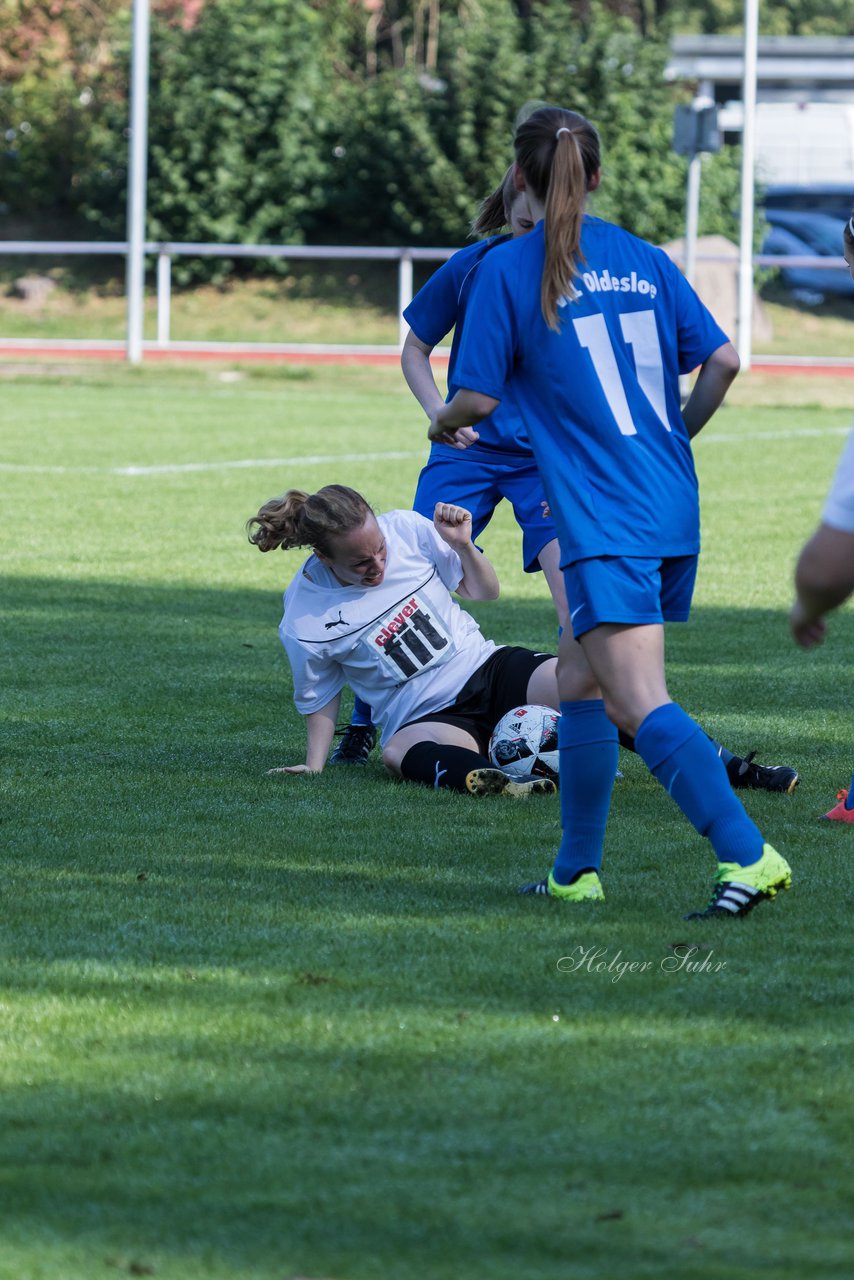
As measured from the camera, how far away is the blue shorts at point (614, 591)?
13.8 ft

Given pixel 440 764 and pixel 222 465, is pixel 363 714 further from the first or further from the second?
pixel 222 465

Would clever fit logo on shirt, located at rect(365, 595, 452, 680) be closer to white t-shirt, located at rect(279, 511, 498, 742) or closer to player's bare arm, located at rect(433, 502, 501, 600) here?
white t-shirt, located at rect(279, 511, 498, 742)

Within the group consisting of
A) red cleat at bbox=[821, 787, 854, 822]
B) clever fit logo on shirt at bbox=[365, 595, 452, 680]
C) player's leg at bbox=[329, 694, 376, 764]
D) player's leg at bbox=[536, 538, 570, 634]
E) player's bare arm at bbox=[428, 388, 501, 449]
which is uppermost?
player's bare arm at bbox=[428, 388, 501, 449]

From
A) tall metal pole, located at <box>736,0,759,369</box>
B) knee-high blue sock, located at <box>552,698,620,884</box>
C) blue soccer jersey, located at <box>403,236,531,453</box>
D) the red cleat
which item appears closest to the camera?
knee-high blue sock, located at <box>552,698,620,884</box>

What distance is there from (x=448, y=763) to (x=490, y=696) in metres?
0.45

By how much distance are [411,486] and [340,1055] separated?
36.1 ft

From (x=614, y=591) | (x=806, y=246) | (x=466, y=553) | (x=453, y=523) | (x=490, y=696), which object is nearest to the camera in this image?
(x=614, y=591)

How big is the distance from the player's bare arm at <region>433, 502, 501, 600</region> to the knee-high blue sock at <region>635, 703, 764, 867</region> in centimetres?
152

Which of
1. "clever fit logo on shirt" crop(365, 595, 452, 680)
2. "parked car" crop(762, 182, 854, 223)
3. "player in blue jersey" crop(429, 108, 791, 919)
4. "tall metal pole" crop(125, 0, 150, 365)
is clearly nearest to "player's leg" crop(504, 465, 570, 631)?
"clever fit logo on shirt" crop(365, 595, 452, 680)

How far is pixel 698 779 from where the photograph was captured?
4266 millimetres

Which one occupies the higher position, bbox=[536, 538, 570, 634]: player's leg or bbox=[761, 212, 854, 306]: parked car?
bbox=[536, 538, 570, 634]: player's leg

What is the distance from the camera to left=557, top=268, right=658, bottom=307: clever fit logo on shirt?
421 centimetres

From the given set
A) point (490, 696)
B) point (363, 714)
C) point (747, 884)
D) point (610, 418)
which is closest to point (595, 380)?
point (610, 418)

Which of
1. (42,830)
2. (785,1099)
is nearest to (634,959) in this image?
(785,1099)
